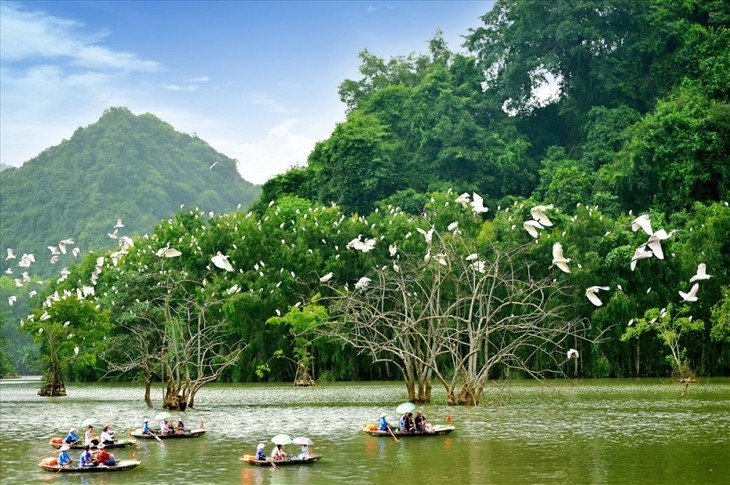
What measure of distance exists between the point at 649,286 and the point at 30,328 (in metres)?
24.2

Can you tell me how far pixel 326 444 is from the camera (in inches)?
728

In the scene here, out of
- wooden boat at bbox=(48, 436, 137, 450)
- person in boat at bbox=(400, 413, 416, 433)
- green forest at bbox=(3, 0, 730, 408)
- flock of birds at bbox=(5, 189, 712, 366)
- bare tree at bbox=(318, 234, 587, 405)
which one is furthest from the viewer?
green forest at bbox=(3, 0, 730, 408)

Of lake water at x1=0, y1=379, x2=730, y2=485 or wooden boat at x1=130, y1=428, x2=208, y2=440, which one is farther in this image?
wooden boat at x1=130, y1=428, x2=208, y2=440

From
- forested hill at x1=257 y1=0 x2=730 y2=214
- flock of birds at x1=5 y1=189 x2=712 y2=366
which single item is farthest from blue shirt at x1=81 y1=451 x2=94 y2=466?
forested hill at x1=257 y1=0 x2=730 y2=214

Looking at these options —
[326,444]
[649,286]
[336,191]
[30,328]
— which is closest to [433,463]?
[326,444]

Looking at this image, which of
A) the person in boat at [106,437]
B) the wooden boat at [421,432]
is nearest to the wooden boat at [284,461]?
the person in boat at [106,437]

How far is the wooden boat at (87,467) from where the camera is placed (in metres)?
15.5

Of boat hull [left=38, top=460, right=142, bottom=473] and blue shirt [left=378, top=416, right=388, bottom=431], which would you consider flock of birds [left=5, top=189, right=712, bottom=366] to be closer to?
blue shirt [left=378, top=416, right=388, bottom=431]

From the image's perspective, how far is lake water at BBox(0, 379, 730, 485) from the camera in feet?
48.1

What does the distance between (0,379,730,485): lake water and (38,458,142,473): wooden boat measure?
0.12 meters

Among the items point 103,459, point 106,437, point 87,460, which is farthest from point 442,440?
point 87,460

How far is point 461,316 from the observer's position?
38.9 m

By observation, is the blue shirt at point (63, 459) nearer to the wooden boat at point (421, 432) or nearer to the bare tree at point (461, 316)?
the wooden boat at point (421, 432)

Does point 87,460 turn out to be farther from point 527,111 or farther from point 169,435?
point 527,111
